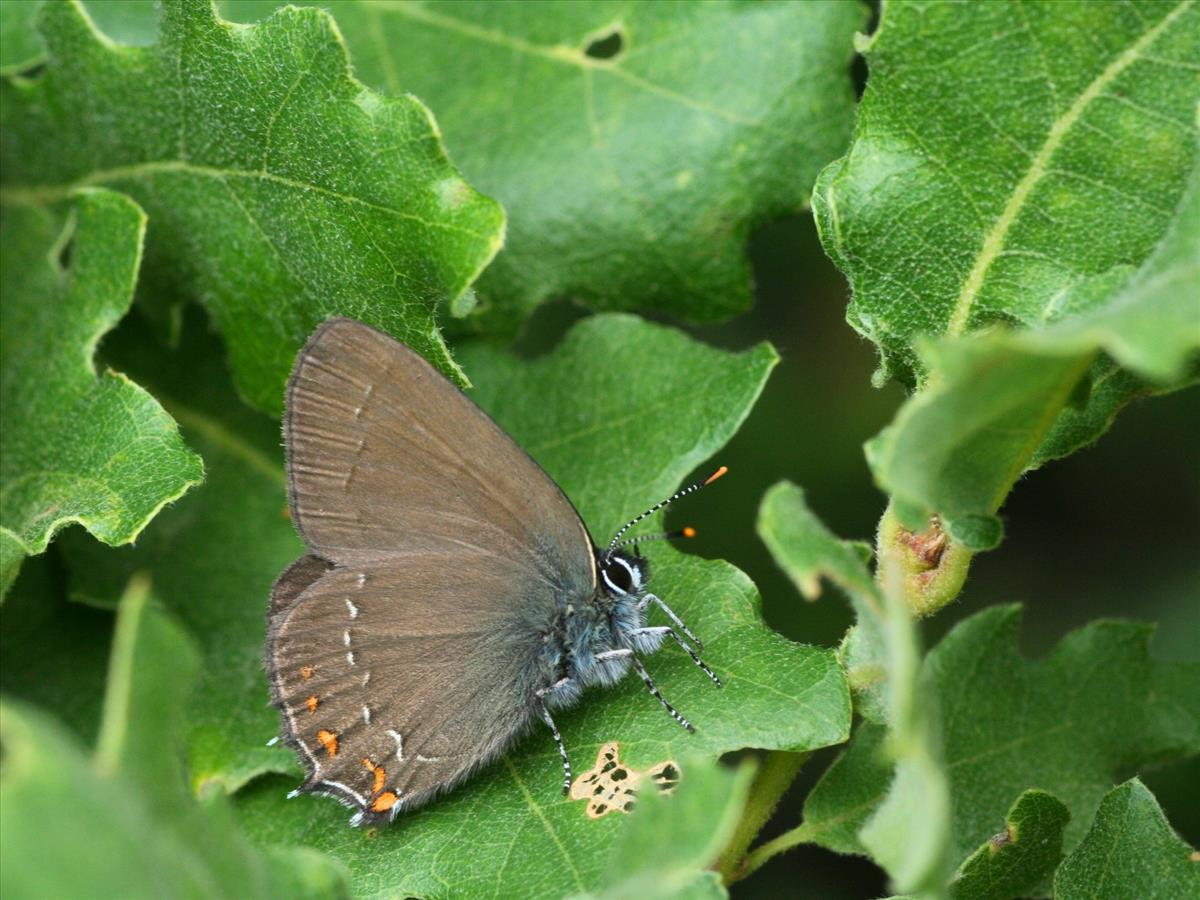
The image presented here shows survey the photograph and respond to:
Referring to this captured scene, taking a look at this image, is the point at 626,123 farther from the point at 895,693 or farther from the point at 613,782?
the point at 895,693

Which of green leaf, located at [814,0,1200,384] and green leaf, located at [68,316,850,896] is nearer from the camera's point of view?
green leaf, located at [814,0,1200,384]

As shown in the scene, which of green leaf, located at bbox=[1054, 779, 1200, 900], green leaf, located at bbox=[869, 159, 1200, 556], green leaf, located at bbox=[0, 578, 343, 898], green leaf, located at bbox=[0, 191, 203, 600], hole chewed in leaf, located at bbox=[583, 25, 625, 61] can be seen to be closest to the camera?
green leaf, located at bbox=[0, 578, 343, 898]

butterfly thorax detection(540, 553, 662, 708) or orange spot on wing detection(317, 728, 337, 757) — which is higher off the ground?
orange spot on wing detection(317, 728, 337, 757)

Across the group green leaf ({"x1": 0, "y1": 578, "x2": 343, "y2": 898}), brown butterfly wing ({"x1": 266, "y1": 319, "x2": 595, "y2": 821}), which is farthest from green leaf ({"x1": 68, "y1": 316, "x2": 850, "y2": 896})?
green leaf ({"x1": 0, "y1": 578, "x2": 343, "y2": 898})

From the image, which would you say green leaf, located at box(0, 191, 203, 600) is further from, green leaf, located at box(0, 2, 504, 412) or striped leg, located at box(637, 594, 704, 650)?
striped leg, located at box(637, 594, 704, 650)

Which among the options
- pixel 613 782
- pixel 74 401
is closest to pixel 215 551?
pixel 74 401

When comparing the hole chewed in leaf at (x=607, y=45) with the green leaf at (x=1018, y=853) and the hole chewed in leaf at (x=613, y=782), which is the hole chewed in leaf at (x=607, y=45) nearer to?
the hole chewed in leaf at (x=613, y=782)
